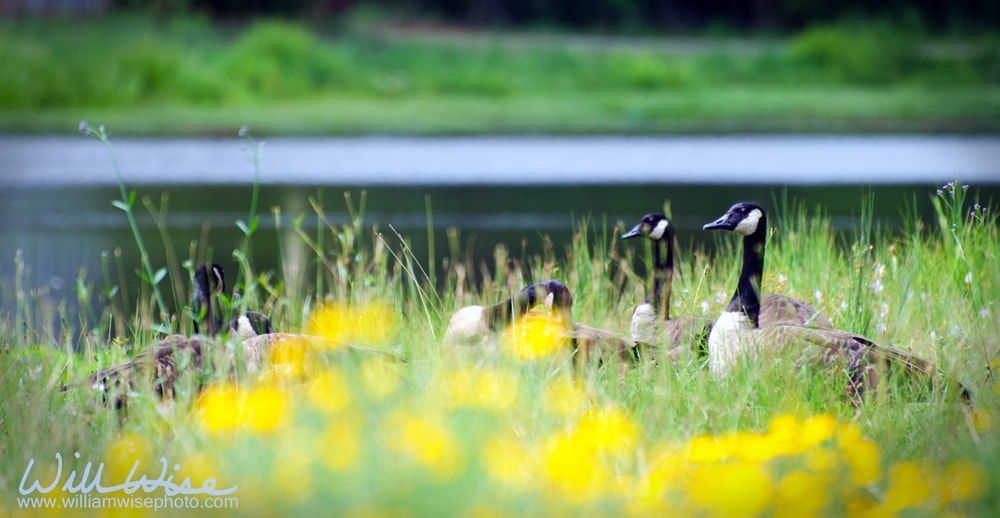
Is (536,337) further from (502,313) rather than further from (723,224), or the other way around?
(723,224)

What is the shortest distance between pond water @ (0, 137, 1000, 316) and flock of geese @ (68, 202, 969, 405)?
138 inches

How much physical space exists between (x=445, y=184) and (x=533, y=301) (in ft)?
42.1

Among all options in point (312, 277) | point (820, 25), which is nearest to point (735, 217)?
point (312, 277)

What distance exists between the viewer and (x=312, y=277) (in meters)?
8.10

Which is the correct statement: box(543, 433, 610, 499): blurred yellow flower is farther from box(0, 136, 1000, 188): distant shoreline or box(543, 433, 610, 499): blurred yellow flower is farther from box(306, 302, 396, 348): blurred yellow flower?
box(0, 136, 1000, 188): distant shoreline

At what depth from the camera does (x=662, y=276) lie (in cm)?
449

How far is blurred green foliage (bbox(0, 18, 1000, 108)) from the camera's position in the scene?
26.5 m

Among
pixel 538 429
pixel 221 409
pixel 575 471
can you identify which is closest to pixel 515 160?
pixel 538 429

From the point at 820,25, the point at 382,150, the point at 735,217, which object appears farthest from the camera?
the point at 820,25

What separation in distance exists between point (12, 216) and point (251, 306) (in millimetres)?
9723

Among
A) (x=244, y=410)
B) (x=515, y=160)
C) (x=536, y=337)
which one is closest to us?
(x=244, y=410)

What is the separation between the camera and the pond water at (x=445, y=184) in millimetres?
10867

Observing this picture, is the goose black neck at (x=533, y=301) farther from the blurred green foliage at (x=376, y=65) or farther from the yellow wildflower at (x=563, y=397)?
the blurred green foliage at (x=376, y=65)

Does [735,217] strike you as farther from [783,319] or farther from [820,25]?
[820,25]
